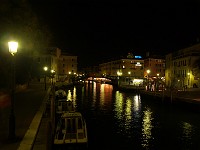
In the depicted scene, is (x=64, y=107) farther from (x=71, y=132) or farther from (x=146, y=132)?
(x=71, y=132)

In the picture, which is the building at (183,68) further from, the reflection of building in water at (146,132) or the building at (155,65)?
the building at (155,65)

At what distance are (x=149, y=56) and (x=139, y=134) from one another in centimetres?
11062

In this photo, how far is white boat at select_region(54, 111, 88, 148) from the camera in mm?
16562

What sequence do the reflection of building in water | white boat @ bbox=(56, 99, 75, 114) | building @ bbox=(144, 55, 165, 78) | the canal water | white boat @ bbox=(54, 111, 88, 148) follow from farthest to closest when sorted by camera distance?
1. building @ bbox=(144, 55, 165, 78)
2. white boat @ bbox=(56, 99, 75, 114)
3. the reflection of building in water
4. the canal water
5. white boat @ bbox=(54, 111, 88, 148)

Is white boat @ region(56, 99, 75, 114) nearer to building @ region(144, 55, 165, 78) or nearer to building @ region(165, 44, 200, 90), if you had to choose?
building @ region(165, 44, 200, 90)

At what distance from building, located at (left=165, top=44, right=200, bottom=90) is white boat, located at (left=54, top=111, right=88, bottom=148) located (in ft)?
148

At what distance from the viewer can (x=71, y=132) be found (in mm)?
18250

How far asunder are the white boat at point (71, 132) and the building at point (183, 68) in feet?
148

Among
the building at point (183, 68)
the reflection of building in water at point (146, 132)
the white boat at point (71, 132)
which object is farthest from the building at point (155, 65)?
the white boat at point (71, 132)

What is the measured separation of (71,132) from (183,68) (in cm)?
6521

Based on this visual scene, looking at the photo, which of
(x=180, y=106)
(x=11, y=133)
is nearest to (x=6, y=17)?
(x=11, y=133)

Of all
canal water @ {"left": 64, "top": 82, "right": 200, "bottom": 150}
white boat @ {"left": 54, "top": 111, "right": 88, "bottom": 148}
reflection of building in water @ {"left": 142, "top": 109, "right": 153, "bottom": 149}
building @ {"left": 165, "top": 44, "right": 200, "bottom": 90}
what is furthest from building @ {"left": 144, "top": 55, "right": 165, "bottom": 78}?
white boat @ {"left": 54, "top": 111, "right": 88, "bottom": 148}

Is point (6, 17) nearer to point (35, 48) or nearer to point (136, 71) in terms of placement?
point (35, 48)

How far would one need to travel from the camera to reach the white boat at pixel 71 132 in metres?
16.6
